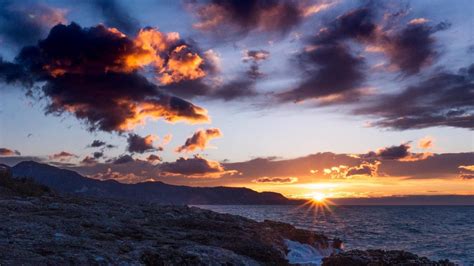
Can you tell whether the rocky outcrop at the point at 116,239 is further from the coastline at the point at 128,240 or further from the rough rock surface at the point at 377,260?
the rough rock surface at the point at 377,260

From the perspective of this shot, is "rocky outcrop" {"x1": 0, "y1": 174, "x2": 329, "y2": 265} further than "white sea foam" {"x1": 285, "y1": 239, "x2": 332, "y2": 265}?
No

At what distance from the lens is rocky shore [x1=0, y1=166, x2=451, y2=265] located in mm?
18453

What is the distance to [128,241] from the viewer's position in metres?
23.0

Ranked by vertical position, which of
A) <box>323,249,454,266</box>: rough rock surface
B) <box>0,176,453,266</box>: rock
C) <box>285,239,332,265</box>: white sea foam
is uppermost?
<box>0,176,453,266</box>: rock

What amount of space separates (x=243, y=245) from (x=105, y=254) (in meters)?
10.3

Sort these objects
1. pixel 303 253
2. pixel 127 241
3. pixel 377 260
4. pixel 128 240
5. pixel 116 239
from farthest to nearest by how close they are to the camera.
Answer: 1. pixel 303 253
2. pixel 377 260
3. pixel 128 240
4. pixel 116 239
5. pixel 127 241

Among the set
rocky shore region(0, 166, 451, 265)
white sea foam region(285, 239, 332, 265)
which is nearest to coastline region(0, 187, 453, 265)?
rocky shore region(0, 166, 451, 265)

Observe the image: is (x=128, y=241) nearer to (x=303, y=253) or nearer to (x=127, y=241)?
(x=127, y=241)

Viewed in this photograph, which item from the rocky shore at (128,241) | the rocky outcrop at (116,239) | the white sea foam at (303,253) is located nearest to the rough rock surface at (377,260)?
the rocky shore at (128,241)

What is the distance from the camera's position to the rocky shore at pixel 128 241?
18453 mm

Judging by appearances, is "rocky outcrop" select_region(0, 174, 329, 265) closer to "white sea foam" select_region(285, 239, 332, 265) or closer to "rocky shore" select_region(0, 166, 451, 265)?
"rocky shore" select_region(0, 166, 451, 265)

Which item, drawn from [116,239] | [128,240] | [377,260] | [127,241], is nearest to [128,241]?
[127,241]

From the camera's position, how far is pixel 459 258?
56344 mm

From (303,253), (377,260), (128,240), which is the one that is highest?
(128,240)
